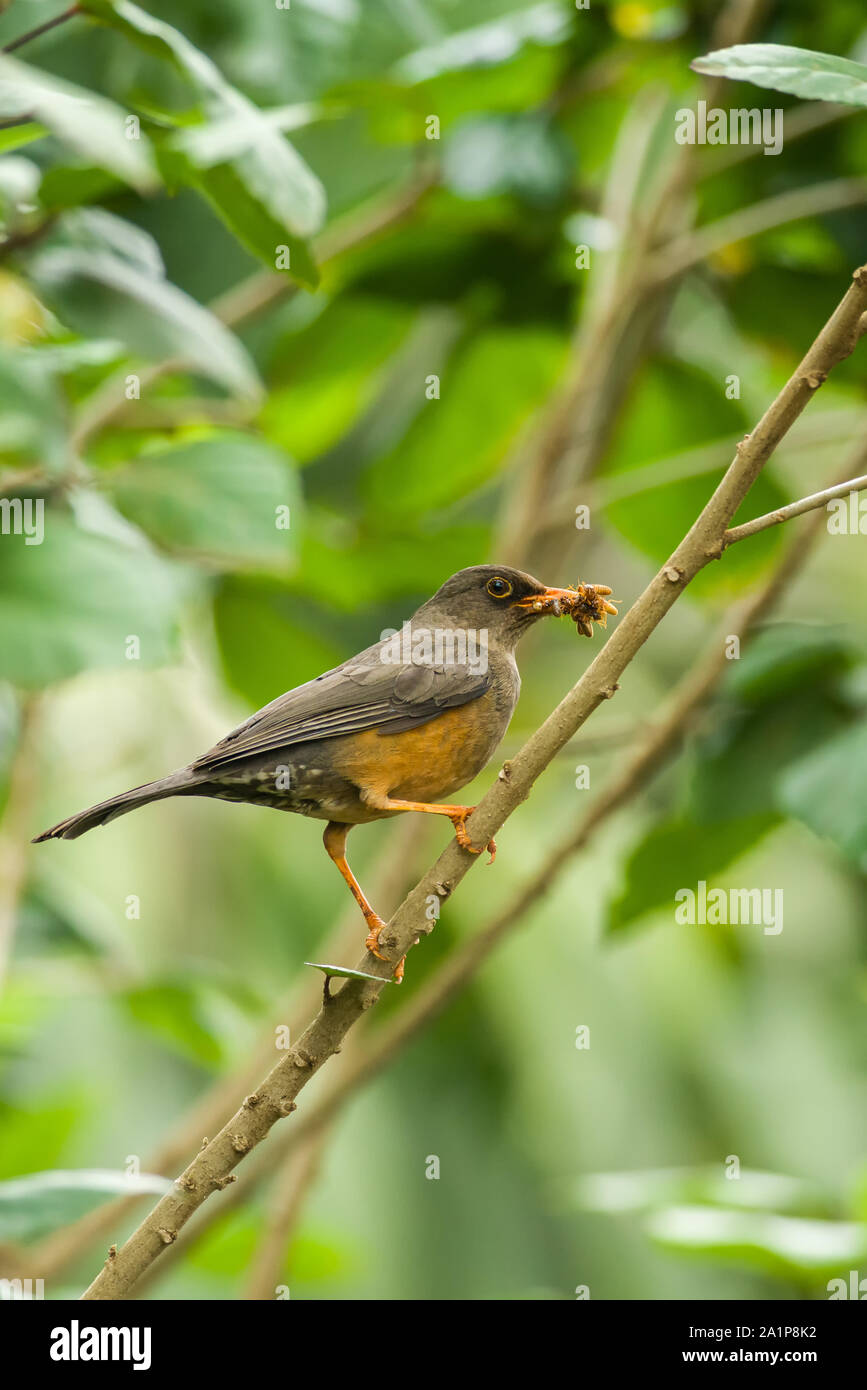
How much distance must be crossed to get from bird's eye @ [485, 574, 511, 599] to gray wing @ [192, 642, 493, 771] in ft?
0.32

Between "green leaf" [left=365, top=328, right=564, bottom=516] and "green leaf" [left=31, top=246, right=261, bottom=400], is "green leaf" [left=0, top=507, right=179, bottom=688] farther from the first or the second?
"green leaf" [left=365, top=328, right=564, bottom=516]

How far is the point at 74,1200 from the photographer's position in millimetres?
1790

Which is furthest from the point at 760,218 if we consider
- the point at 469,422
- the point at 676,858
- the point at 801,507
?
the point at 801,507

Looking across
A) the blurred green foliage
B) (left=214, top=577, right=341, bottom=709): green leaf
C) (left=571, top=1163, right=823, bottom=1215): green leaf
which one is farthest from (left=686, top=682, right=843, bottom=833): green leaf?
(left=214, top=577, right=341, bottom=709): green leaf

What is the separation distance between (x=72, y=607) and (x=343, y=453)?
12.2ft

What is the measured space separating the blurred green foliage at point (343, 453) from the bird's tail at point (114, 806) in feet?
2.00

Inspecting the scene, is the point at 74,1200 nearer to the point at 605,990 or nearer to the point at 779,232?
the point at 779,232

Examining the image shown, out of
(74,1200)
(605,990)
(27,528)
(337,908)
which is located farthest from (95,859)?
(74,1200)

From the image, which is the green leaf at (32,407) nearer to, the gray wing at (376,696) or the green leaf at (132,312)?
the green leaf at (132,312)

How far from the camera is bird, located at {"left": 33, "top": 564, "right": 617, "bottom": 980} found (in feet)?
5.02

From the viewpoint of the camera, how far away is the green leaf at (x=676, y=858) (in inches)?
133

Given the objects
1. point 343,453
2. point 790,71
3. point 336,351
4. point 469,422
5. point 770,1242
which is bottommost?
point 770,1242

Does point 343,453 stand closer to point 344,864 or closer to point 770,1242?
point 770,1242

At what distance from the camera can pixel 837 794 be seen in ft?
8.84
